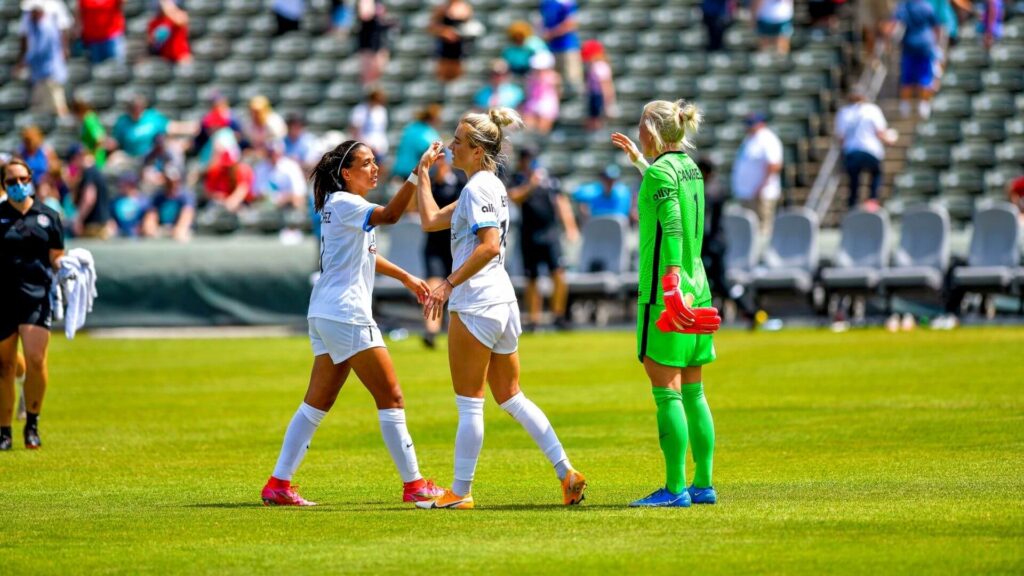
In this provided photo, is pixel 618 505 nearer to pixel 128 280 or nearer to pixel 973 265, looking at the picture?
pixel 973 265

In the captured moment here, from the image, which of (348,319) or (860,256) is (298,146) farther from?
(348,319)

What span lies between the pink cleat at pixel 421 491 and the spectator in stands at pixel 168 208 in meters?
19.0

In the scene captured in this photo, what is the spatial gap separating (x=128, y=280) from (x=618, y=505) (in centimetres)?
1786

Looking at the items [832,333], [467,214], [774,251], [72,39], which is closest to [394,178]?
[774,251]

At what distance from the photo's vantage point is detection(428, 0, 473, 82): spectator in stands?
30.7 metres

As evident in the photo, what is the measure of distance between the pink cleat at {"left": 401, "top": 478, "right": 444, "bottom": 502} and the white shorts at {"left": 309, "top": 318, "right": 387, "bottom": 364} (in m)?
0.84

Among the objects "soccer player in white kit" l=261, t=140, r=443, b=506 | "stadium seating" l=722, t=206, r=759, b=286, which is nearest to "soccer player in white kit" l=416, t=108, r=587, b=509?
"soccer player in white kit" l=261, t=140, r=443, b=506

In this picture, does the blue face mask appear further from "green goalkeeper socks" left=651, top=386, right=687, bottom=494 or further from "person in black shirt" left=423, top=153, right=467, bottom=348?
"person in black shirt" left=423, top=153, right=467, bottom=348

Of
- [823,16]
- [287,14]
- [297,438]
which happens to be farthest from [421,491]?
[287,14]

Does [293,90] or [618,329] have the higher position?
[293,90]

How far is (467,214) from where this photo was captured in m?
9.50

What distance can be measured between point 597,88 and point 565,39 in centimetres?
163

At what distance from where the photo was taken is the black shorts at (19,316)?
1356 centimetres

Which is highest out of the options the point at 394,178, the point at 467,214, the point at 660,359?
the point at 467,214
